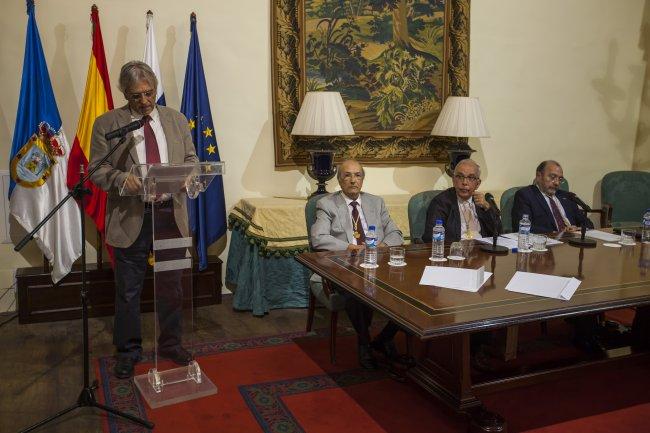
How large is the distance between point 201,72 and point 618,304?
3152mm

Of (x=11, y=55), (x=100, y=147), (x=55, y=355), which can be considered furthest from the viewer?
(x=11, y=55)

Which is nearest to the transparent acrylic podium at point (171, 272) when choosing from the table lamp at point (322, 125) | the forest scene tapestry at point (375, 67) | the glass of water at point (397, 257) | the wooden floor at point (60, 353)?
the wooden floor at point (60, 353)

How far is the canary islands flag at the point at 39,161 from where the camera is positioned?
3990 millimetres

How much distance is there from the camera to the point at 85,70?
432 centimetres

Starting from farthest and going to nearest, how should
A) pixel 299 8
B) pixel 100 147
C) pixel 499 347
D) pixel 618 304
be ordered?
pixel 299 8
pixel 499 347
pixel 100 147
pixel 618 304

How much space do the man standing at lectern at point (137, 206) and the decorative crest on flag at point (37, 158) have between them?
1.16 m

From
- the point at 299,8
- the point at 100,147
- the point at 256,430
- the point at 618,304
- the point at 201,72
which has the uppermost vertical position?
the point at 299,8

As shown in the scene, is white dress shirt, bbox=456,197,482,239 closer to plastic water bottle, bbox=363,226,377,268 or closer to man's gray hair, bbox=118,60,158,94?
plastic water bottle, bbox=363,226,377,268

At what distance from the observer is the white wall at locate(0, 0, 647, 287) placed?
427 cm

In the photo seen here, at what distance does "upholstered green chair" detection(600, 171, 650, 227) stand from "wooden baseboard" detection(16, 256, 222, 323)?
13.6 feet

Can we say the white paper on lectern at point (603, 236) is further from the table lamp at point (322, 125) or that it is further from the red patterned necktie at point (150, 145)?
the red patterned necktie at point (150, 145)

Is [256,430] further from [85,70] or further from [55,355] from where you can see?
[85,70]

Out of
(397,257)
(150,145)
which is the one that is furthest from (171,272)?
(397,257)

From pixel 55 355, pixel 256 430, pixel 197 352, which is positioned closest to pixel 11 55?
pixel 55 355
